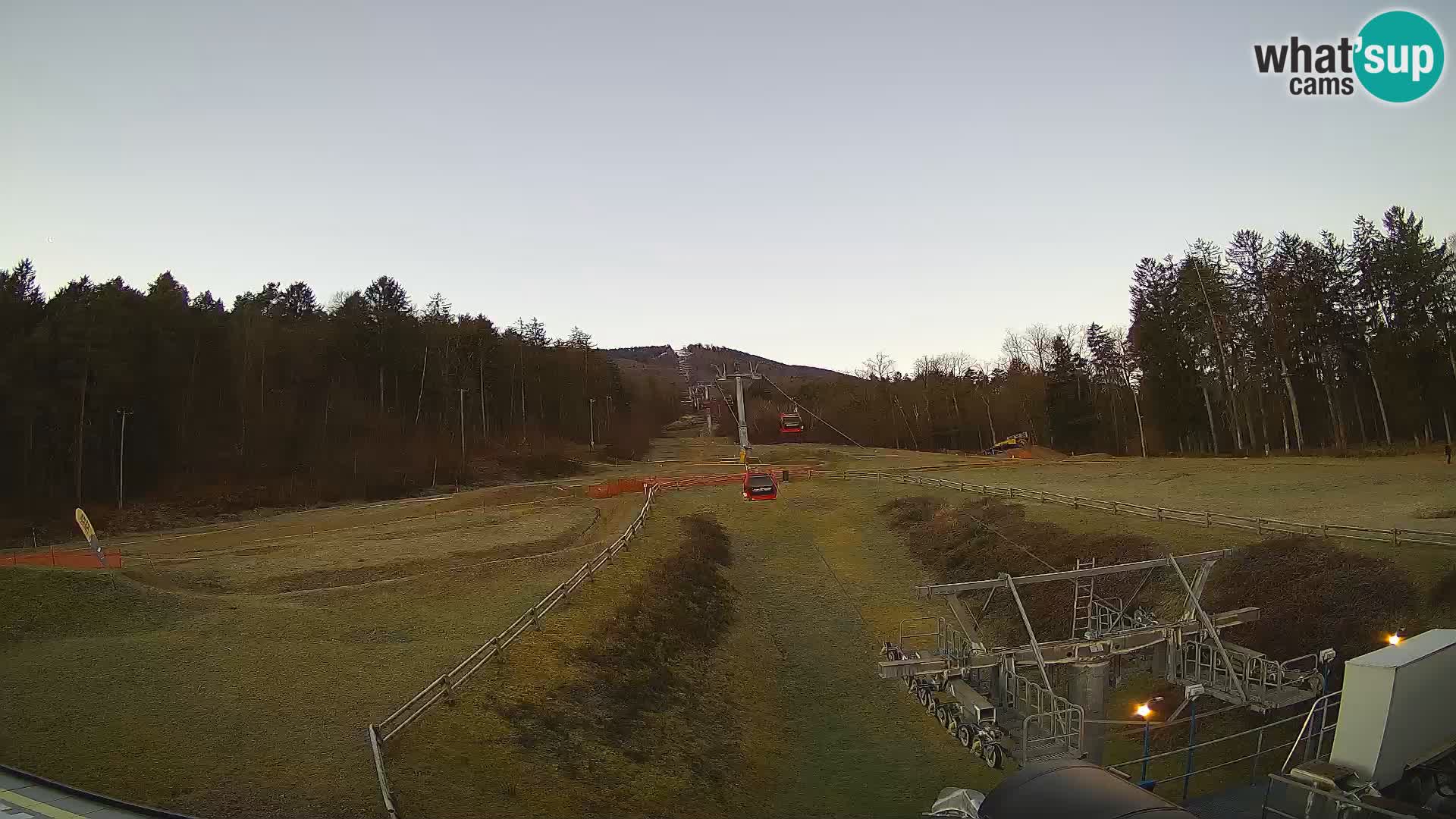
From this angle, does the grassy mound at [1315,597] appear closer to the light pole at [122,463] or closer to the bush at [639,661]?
the bush at [639,661]

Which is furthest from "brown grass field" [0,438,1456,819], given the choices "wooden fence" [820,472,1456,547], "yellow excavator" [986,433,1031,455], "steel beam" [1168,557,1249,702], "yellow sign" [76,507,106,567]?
"yellow excavator" [986,433,1031,455]

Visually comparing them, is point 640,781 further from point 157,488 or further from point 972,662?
point 157,488


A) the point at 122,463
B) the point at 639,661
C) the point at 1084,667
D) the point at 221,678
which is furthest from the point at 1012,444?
the point at 122,463

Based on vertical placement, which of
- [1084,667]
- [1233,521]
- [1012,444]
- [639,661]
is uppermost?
[1012,444]

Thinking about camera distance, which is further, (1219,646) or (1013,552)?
(1013,552)

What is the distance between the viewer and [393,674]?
66.2ft

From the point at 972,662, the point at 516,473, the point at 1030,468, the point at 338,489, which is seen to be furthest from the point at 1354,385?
the point at 338,489

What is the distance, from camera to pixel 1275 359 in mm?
65375

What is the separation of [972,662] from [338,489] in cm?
6380

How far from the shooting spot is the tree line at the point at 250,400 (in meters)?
55.2

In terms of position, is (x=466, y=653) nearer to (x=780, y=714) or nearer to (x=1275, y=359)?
(x=780, y=714)

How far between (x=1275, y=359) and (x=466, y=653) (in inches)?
2793

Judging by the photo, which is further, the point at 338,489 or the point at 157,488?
the point at 338,489

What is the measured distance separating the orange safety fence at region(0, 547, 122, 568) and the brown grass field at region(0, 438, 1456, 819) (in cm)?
117
